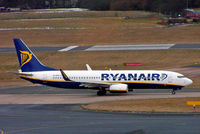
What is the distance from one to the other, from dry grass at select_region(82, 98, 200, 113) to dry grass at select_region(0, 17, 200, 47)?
182 ft

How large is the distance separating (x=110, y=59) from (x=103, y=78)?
3119 cm

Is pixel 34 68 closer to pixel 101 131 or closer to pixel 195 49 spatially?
pixel 101 131

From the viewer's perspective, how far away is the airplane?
168 ft

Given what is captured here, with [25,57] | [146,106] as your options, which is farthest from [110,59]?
[146,106]

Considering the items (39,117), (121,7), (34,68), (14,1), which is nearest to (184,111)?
(39,117)

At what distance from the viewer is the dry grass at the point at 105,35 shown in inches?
4048

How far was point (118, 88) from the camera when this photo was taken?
168ft

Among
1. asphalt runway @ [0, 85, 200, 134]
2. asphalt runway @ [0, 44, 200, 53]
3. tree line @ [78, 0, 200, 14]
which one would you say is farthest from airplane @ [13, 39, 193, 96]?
tree line @ [78, 0, 200, 14]

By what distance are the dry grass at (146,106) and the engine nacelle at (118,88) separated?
16.3 feet

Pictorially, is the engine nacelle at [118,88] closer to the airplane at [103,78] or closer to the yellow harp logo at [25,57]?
the airplane at [103,78]

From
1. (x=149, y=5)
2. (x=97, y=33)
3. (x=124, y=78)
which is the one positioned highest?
(x=149, y=5)

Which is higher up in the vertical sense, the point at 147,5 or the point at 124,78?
the point at 147,5

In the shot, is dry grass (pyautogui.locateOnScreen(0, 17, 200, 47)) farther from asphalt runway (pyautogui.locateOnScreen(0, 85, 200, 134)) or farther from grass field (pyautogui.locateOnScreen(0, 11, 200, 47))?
asphalt runway (pyautogui.locateOnScreen(0, 85, 200, 134))

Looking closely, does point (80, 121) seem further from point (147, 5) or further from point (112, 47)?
point (147, 5)
